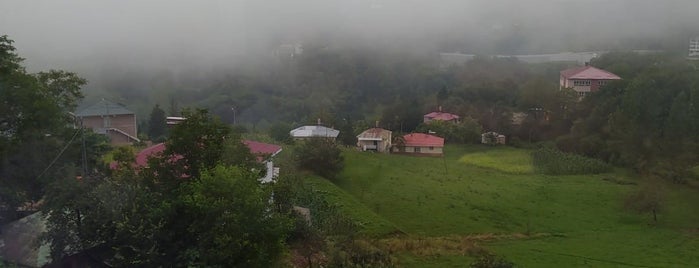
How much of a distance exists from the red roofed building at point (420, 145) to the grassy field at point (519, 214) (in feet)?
13.0

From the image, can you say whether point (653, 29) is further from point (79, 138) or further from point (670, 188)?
point (79, 138)

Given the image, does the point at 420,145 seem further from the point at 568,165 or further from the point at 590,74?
the point at 590,74

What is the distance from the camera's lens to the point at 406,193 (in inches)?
859

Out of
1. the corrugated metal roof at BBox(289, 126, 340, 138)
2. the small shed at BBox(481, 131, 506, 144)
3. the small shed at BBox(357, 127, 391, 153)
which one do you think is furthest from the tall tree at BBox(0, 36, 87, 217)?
the small shed at BBox(481, 131, 506, 144)

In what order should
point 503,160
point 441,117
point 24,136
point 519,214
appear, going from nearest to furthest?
point 24,136, point 519,214, point 503,160, point 441,117

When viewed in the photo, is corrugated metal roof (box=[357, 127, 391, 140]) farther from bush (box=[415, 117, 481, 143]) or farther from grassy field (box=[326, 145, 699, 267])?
grassy field (box=[326, 145, 699, 267])

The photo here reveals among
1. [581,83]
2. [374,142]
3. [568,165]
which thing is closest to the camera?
[568,165]

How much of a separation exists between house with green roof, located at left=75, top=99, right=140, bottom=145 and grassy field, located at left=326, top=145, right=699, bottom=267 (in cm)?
874

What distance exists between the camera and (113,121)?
1042 inches

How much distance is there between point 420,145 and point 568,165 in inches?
280

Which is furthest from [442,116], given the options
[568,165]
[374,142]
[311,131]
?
[568,165]

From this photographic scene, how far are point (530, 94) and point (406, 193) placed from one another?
18.2m

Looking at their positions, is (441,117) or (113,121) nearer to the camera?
(113,121)

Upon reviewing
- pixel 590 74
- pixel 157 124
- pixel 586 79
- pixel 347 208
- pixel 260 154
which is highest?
pixel 590 74
